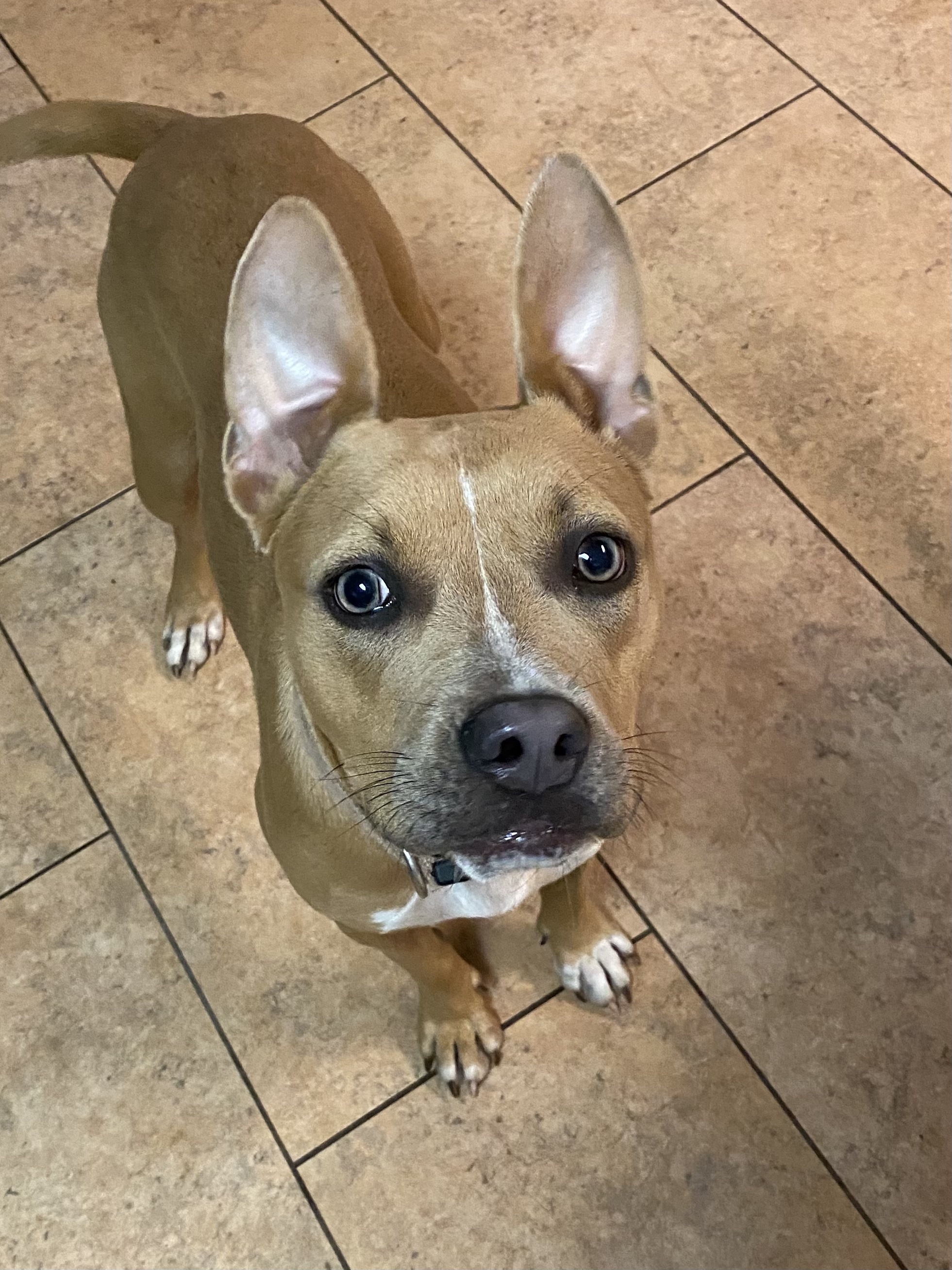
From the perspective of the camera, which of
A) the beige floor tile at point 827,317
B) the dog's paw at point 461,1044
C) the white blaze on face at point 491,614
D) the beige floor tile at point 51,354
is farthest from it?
the beige floor tile at point 51,354

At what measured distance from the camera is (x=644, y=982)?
9.07 feet

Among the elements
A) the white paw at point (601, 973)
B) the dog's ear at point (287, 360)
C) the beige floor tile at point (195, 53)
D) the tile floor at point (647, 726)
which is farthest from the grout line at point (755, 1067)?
the beige floor tile at point (195, 53)

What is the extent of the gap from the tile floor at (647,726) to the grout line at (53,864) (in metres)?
0.01

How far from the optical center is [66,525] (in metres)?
3.31

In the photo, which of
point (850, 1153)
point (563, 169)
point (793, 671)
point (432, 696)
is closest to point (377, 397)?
point (563, 169)

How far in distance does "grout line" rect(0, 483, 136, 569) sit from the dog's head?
1536 millimetres

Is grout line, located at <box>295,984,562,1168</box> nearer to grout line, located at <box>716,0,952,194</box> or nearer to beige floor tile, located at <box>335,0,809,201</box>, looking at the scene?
beige floor tile, located at <box>335,0,809,201</box>

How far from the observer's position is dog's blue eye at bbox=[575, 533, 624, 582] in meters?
1.75

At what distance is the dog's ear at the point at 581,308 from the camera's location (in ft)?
5.83

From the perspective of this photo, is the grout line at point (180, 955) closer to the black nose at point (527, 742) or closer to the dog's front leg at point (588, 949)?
the dog's front leg at point (588, 949)

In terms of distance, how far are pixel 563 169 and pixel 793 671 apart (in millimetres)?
1717

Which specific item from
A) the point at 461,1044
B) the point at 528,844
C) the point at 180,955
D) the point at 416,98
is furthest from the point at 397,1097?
the point at 416,98

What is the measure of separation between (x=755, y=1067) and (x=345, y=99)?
3.25 meters

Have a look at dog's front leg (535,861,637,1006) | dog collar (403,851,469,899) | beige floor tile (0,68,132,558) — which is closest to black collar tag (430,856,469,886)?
dog collar (403,851,469,899)
